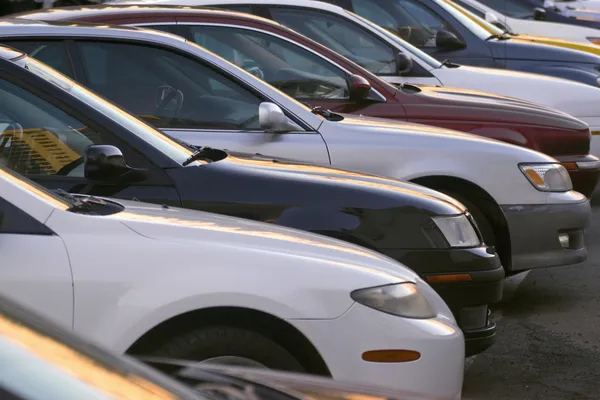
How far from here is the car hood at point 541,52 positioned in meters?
12.3

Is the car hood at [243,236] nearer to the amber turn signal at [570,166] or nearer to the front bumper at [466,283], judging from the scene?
the front bumper at [466,283]

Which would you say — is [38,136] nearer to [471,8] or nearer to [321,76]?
[321,76]

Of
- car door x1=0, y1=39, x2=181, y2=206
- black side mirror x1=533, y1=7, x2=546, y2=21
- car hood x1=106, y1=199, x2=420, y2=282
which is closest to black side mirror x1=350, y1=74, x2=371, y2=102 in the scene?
car door x1=0, y1=39, x2=181, y2=206

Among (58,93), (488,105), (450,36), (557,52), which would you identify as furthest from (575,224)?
(557,52)

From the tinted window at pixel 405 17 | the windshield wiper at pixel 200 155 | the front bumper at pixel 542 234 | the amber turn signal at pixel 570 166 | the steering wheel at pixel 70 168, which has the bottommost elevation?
the amber turn signal at pixel 570 166

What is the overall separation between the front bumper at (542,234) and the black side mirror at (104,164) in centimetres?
279

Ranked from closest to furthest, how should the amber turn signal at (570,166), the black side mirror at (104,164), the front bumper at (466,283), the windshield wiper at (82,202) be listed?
the windshield wiper at (82,202)
the black side mirror at (104,164)
the front bumper at (466,283)
the amber turn signal at (570,166)

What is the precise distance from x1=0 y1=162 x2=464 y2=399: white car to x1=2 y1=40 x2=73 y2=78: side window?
2.20 meters

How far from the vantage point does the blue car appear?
12156 mm

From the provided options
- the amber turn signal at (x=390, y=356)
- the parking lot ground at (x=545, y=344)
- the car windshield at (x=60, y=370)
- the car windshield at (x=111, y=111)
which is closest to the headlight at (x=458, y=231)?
the parking lot ground at (x=545, y=344)

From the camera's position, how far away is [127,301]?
12.4 feet

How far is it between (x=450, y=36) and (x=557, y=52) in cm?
Answer: 148

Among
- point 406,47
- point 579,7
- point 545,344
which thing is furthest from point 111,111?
point 579,7

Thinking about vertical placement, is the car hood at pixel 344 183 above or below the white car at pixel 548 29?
above
